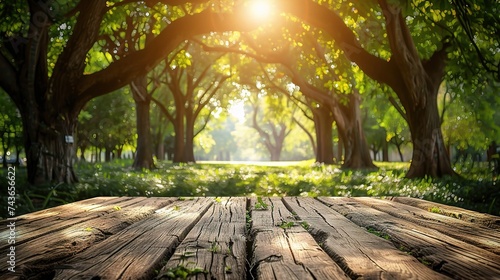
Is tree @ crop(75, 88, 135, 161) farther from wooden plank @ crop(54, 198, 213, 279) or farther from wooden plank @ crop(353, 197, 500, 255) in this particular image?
wooden plank @ crop(54, 198, 213, 279)

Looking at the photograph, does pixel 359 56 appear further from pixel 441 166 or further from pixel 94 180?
pixel 94 180

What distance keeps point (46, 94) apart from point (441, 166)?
34.3 ft

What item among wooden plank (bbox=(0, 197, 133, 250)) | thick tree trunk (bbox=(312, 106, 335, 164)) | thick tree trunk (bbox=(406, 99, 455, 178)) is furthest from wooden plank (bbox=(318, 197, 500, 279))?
thick tree trunk (bbox=(312, 106, 335, 164))

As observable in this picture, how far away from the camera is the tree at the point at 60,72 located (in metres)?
10.3

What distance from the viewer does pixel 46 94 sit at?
10547 millimetres

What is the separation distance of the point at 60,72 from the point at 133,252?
9299 millimetres

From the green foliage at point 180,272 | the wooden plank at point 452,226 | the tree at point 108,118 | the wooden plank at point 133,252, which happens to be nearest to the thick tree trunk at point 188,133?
the tree at point 108,118

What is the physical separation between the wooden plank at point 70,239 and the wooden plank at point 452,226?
203 centimetres

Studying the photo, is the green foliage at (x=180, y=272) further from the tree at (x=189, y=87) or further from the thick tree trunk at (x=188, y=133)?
the thick tree trunk at (x=188, y=133)

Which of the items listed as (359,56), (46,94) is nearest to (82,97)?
(46,94)

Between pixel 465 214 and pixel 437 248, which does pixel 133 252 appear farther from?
pixel 465 214

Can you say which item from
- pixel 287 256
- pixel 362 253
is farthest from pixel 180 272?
pixel 362 253

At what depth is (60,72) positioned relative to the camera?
1042 centimetres

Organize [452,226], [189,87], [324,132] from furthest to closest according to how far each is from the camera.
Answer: [189,87], [324,132], [452,226]
